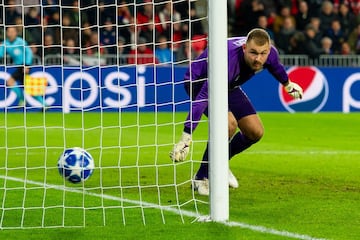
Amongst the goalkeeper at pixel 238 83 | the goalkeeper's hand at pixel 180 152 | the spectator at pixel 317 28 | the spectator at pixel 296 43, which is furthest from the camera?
the spectator at pixel 317 28

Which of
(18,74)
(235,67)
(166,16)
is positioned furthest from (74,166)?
(166,16)

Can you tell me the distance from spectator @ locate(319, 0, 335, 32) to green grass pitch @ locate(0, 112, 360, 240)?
9.11 meters

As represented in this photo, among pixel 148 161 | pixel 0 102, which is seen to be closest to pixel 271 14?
pixel 0 102

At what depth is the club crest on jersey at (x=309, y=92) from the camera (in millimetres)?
21797

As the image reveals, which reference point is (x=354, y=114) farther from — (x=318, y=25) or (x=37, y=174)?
(x=37, y=174)

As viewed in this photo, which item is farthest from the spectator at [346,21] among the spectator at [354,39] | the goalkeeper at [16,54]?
the goalkeeper at [16,54]

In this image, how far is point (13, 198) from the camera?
8.93 metres

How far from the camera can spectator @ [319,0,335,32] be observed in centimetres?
2395

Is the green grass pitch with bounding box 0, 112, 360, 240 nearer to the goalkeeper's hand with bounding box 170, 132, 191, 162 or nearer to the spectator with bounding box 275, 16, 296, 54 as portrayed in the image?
the goalkeeper's hand with bounding box 170, 132, 191, 162

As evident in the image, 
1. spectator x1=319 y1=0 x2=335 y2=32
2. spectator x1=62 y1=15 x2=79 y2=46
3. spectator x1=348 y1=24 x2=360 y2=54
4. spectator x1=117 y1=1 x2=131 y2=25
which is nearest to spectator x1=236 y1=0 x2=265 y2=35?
spectator x1=319 y1=0 x2=335 y2=32

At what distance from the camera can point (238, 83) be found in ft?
30.9

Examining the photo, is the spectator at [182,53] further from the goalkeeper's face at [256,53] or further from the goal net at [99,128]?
the goalkeeper's face at [256,53]

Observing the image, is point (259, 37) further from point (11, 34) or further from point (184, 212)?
point (11, 34)

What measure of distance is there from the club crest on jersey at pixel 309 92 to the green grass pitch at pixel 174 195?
649 centimetres
